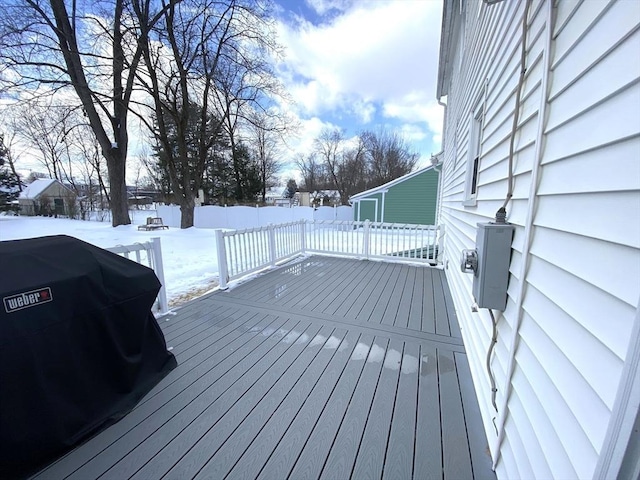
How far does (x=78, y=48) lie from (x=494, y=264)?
44.3 ft

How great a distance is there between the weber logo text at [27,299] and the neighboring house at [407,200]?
41.7 feet

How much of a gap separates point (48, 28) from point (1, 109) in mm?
2978

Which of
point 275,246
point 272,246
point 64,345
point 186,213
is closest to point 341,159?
point 186,213

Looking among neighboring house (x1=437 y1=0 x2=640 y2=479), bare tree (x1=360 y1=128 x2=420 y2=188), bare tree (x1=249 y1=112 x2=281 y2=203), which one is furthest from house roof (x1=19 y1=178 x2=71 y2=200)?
neighboring house (x1=437 y1=0 x2=640 y2=479)

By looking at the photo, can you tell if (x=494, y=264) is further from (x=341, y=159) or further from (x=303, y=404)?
(x=341, y=159)

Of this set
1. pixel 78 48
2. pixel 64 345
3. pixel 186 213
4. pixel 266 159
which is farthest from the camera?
pixel 266 159

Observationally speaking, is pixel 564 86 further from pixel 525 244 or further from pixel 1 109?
pixel 1 109

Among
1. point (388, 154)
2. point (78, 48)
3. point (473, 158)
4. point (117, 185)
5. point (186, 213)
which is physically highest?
point (78, 48)

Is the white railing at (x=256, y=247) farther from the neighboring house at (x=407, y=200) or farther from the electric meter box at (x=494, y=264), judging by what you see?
the neighboring house at (x=407, y=200)

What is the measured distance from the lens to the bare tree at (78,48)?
26.0ft

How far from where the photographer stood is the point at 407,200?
13.3 m

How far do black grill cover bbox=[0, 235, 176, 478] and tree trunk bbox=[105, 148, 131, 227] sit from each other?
11681 mm

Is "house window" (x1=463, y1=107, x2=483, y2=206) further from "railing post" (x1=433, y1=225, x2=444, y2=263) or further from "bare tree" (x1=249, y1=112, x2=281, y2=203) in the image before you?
"bare tree" (x1=249, y1=112, x2=281, y2=203)

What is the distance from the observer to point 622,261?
67 cm
